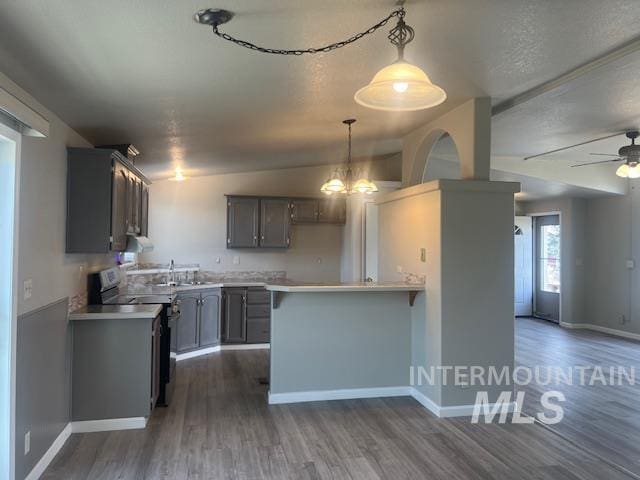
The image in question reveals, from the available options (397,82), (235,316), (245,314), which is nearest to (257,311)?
(245,314)

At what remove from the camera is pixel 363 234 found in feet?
21.9

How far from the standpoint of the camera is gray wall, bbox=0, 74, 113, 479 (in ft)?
8.52

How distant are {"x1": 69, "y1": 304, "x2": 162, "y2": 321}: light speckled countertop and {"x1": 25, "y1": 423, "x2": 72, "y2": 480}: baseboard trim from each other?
0.80 m

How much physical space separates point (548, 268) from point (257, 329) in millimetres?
5849

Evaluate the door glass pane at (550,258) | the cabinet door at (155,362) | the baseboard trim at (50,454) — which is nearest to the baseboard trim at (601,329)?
the door glass pane at (550,258)

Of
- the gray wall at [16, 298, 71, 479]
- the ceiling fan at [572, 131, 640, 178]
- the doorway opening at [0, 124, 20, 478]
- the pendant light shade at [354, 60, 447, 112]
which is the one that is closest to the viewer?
the pendant light shade at [354, 60, 447, 112]

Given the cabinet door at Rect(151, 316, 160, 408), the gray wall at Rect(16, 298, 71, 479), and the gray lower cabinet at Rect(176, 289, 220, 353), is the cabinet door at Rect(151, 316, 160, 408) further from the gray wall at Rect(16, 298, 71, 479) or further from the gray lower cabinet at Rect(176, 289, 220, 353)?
the gray lower cabinet at Rect(176, 289, 220, 353)

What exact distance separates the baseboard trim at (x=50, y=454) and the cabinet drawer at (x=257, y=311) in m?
2.94

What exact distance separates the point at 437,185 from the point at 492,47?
133 cm

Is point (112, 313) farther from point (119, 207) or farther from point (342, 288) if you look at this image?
point (342, 288)

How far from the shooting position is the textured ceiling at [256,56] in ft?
6.39

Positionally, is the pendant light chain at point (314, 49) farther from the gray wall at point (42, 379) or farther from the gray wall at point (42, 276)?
the gray wall at point (42, 379)

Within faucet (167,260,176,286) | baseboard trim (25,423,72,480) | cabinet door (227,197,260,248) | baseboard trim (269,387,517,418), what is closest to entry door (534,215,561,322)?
baseboard trim (269,387,517,418)

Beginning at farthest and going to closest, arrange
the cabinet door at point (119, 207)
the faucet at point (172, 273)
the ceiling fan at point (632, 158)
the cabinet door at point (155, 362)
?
the faucet at point (172, 273), the ceiling fan at point (632, 158), the cabinet door at point (155, 362), the cabinet door at point (119, 207)
